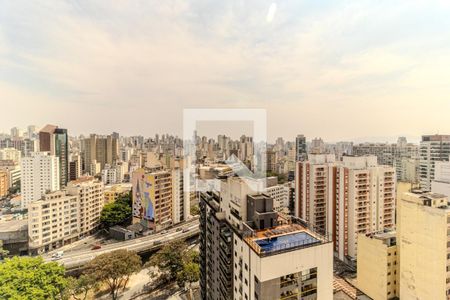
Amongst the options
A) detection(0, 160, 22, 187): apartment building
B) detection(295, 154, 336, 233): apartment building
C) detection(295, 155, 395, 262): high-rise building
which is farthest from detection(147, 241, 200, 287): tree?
detection(0, 160, 22, 187): apartment building

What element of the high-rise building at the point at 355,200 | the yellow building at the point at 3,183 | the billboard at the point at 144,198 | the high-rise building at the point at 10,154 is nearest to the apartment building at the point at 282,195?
the high-rise building at the point at 355,200

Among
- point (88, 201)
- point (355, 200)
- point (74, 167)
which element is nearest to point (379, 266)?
point (355, 200)

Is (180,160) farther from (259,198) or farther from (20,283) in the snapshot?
(259,198)

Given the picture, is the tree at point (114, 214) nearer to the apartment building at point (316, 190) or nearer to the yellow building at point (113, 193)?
the yellow building at point (113, 193)

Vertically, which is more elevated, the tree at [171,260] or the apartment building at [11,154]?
the apartment building at [11,154]

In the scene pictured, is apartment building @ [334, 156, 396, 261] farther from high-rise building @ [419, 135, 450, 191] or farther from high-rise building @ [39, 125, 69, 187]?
high-rise building @ [39, 125, 69, 187]

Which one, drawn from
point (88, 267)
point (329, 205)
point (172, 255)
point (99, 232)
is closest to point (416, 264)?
point (329, 205)
